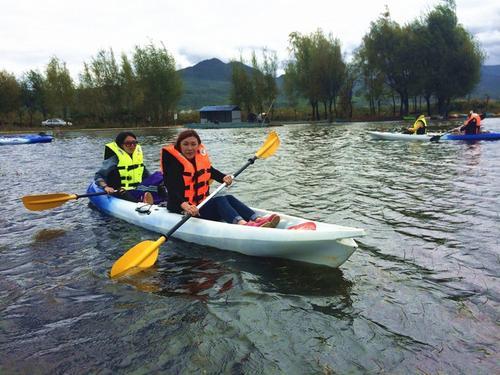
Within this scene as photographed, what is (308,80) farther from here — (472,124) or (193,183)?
(193,183)

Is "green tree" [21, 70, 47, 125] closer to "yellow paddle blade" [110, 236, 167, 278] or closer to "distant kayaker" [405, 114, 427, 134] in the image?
"distant kayaker" [405, 114, 427, 134]

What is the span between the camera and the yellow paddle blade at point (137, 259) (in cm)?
468

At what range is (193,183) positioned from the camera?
5695mm

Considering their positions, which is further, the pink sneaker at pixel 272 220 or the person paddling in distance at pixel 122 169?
the person paddling in distance at pixel 122 169

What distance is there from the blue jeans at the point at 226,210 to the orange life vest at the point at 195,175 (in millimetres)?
204

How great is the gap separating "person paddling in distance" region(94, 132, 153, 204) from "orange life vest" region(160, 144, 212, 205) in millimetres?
1652

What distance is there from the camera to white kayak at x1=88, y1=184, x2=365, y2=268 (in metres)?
4.35

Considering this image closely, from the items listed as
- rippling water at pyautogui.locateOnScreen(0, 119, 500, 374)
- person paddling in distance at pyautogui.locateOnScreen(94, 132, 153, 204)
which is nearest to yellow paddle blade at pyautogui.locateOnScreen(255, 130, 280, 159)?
rippling water at pyautogui.locateOnScreen(0, 119, 500, 374)

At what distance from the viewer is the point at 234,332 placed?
3.52 metres

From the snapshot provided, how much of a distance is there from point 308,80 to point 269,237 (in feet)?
154

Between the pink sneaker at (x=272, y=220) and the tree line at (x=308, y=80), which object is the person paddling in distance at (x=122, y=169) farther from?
the tree line at (x=308, y=80)

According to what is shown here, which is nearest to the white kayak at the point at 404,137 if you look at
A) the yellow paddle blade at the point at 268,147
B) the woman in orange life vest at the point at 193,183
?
the yellow paddle blade at the point at 268,147

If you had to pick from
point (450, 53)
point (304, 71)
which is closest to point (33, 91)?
point (304, 71)

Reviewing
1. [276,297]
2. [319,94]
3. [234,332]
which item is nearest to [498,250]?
[276,297]
